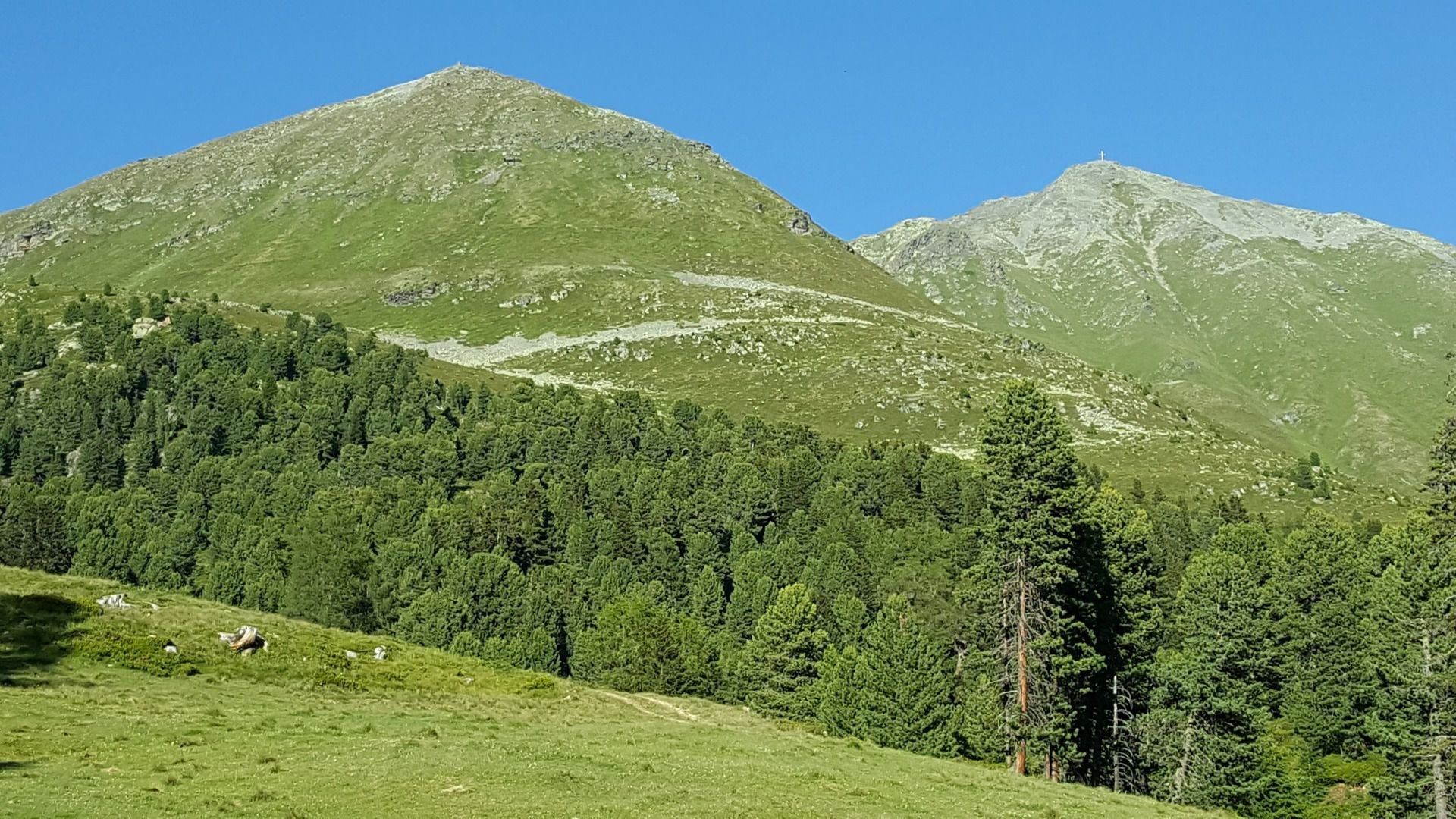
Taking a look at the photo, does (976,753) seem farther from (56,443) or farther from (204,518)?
(56,443)

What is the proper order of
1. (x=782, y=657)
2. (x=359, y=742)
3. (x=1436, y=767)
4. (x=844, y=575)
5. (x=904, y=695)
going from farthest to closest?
(x=844, y=575)
(x=782, y=657)
(x=904, y=695)
(x=1436, y=767)
(x=359, y=742)

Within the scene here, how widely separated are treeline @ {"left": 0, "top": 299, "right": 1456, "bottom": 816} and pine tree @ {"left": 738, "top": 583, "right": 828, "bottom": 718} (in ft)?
0.96

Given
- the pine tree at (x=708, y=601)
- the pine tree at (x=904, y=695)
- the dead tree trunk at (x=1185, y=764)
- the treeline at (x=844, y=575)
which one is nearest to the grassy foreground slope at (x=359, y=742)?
the pine tree at (x=904, y=695)

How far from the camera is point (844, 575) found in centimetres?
11994

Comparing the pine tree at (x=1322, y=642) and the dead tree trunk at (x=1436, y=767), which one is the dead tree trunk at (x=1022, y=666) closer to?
the dead tree trunk at (x=1436, y=767)

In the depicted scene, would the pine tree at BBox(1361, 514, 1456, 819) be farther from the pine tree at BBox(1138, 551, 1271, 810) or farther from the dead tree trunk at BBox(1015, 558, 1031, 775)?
the dead tree trunk at BBox(1015, 558, 1031, 775)

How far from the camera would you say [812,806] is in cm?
3366

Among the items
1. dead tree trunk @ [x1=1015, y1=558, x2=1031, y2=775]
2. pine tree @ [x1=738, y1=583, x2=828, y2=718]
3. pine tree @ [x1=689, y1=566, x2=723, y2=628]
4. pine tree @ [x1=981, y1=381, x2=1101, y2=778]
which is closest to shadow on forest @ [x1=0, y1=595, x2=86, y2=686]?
dead tree trunk @ [x1=1015, y1=558, x2=1031, y2=775]

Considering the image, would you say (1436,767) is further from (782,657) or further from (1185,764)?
(782,657)

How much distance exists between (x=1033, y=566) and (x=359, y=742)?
35.2 meters

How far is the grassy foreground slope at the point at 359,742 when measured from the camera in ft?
Answer: 101

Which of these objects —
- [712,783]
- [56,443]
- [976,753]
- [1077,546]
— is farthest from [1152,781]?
[56,443]

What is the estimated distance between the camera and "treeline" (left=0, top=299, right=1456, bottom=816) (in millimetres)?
61000

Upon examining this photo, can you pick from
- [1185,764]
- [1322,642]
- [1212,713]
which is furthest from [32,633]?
[1322,642]
